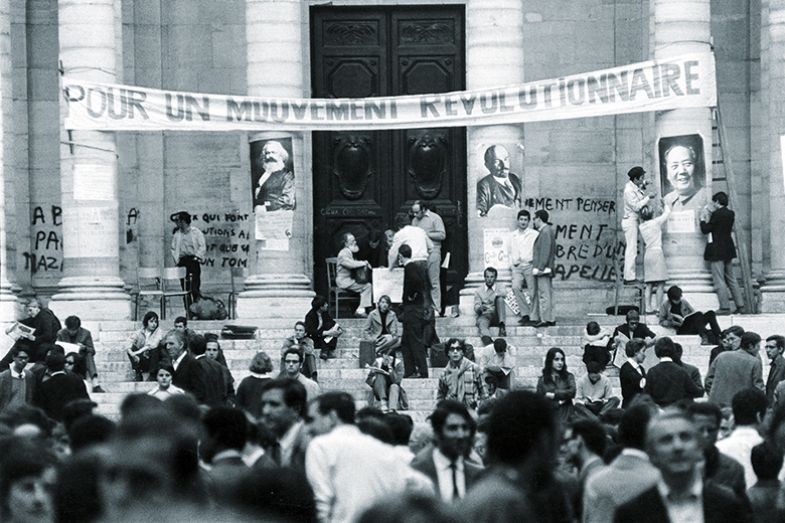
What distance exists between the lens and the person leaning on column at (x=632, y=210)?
2952 cm

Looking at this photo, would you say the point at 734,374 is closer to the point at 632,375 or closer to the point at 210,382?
the point at 632,375

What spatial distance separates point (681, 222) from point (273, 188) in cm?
580

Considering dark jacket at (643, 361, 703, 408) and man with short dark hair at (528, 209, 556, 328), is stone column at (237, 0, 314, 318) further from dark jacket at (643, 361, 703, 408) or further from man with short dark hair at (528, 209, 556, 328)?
dark jacket at (643, 361, 703, 408)

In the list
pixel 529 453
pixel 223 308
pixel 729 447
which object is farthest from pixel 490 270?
pixel 529 453

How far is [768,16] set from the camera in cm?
3069

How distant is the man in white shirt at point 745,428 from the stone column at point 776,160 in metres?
16.8

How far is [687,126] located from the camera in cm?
2919

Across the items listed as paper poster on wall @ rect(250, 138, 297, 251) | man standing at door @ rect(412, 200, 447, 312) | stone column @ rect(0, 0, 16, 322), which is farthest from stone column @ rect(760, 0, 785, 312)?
stone column @ rect(0, 0, 16, 322)

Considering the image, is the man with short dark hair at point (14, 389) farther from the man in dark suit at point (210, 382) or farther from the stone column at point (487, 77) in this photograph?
the stone column at point (487, 77)

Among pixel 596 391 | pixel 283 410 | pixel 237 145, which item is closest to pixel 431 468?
pixel 283 410

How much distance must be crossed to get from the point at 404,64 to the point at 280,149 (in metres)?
4.90

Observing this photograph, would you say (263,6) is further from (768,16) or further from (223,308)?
(768,16)

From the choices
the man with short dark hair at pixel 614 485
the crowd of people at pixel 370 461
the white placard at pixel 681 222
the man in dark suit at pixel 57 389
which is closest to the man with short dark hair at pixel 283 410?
the crowd of people at pixel 370 461

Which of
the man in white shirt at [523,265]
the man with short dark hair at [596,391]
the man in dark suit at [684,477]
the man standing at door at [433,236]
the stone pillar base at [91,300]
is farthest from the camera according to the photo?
the stone pillar base at [91,300]
